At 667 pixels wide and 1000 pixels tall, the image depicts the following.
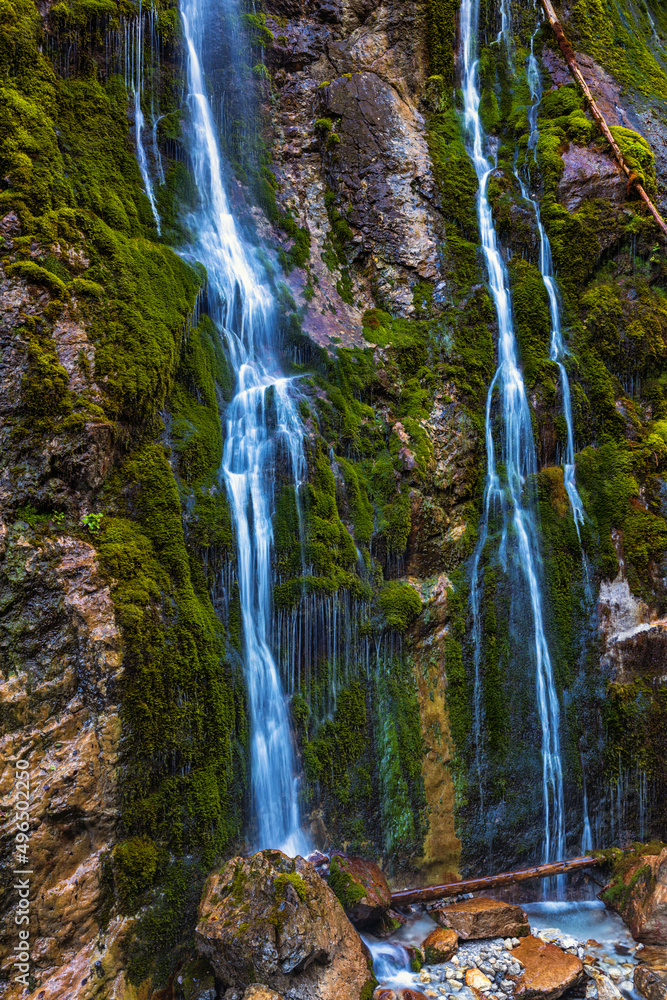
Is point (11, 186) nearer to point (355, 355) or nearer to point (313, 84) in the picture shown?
point (355, 355)

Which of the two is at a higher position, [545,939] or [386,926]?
[386,926]

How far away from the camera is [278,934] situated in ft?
→ 15.9

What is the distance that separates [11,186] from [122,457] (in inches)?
117

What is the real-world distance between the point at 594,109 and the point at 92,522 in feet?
36.8

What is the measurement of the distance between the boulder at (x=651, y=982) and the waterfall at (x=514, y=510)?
157 cm

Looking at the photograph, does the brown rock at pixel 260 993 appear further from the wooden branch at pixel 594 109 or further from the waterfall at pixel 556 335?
A: the wooden branch at pixel 594 109

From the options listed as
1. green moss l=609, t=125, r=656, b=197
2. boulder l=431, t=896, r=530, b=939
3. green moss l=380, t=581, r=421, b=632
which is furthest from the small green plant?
green moss l=609, t=125, r=656, b=197

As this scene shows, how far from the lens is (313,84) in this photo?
10945mm

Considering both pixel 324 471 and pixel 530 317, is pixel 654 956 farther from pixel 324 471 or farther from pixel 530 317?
pixel 530 317

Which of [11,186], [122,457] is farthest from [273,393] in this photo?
[11,186]

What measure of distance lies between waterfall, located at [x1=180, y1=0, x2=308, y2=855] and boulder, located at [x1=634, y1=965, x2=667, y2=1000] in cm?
328

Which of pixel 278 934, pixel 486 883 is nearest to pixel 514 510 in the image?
pixel 486 883

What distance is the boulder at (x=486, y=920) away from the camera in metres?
6.10

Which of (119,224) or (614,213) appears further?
(614,213)
